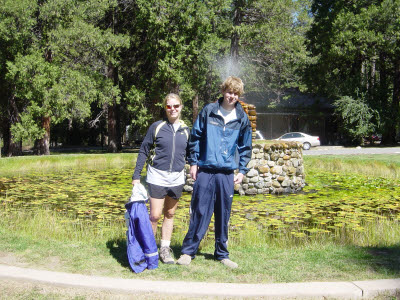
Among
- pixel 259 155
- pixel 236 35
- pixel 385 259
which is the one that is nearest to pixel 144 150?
pixel 385 259

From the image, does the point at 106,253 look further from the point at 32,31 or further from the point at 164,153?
the point at 32,31

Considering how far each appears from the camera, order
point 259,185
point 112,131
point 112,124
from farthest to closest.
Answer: point 112,124 < point 112,131 < point 259,185

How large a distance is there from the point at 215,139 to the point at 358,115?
29.8m

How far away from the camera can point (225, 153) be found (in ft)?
15.1

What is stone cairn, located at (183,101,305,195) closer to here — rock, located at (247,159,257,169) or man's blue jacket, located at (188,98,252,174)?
rock, located at (247,159,257,169)

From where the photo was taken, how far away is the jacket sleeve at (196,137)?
465 cm

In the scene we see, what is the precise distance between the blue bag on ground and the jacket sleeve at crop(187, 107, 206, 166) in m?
0.65

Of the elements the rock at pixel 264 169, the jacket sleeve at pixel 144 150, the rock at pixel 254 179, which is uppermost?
the jacket sleeve at pixel 144 150

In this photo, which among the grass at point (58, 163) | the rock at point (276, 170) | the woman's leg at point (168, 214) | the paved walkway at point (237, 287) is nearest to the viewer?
the paved walkway at point (237, 287)

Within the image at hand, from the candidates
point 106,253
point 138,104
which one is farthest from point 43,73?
point 106,253

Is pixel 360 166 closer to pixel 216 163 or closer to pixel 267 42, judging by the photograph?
pixel 216 163

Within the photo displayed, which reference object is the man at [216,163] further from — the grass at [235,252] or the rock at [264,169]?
the rock at [264,169]

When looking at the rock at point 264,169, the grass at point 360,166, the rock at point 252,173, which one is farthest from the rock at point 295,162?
the grass at point 360,166

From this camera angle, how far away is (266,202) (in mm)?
9883
